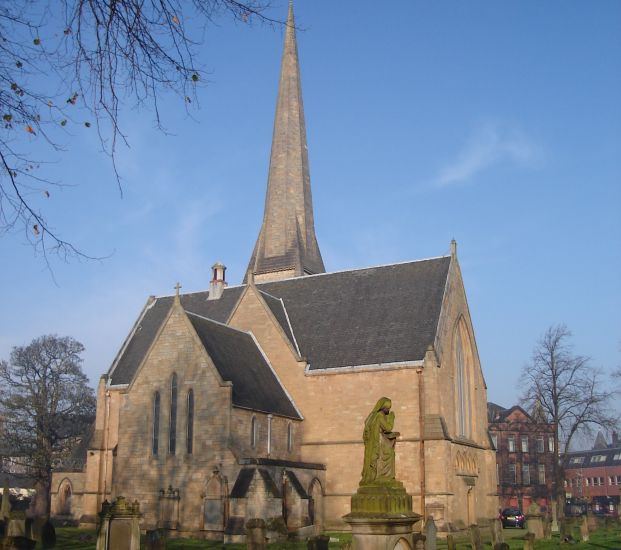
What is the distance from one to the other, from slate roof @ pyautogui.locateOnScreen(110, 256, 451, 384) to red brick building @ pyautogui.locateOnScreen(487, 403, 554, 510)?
40.6 meters

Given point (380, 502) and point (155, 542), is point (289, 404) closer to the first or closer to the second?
point (155, 542)

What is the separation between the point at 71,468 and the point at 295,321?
14730mm

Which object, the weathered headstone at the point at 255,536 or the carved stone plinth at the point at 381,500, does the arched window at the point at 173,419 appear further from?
the carved stone plinth at the point at 381,500

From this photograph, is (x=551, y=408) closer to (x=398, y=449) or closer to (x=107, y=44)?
(x=398, y=449)

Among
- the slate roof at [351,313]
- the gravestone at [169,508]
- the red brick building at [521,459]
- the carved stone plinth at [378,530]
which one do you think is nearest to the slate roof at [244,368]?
the slate roof at [351,313]

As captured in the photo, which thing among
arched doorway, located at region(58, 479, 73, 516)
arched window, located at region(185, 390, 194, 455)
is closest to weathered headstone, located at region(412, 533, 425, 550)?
arched window, located at region(185, 390, 194, 455)

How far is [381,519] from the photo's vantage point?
10.9m

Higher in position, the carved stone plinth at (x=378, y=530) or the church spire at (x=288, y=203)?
the church spire at (x=288, y=203)

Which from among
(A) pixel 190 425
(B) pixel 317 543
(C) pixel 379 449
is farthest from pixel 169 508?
(C) pixel 379 449

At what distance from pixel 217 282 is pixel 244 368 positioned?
458 inches

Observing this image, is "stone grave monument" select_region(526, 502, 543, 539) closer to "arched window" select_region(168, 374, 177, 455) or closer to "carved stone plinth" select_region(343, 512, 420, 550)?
"arched window" select_region(168, 374, 177, 455)

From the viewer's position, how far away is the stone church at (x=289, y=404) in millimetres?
29375

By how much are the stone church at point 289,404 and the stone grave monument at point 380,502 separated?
15978 millimetres

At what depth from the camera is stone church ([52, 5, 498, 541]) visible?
96.4 ft
